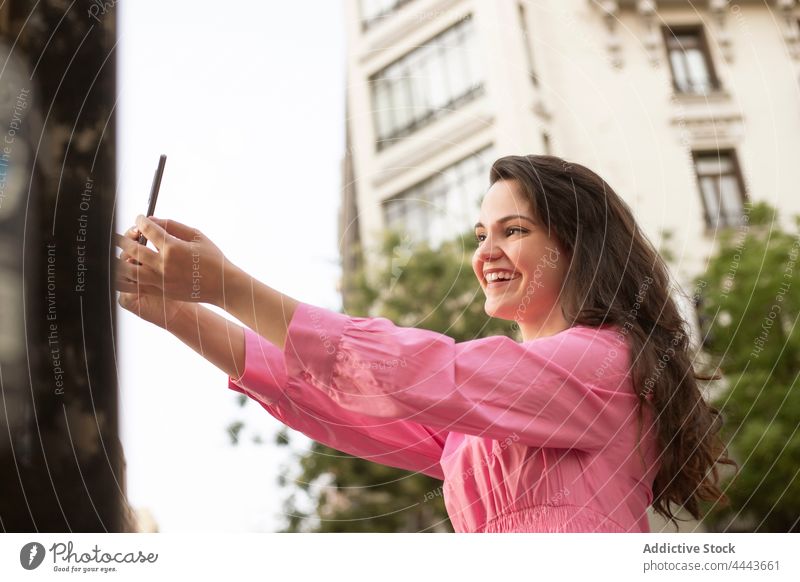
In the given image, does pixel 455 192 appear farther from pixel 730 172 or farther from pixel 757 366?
pixel 757 366

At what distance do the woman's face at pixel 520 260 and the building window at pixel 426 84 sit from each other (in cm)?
91

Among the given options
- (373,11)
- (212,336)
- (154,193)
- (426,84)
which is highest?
(426,84)

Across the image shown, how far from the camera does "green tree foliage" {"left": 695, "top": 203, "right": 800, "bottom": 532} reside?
2.71 m

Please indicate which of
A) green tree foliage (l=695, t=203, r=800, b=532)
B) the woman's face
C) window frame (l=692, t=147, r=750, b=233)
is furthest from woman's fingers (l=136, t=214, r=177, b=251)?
green tree foliage (l=695, t=203, r=800, b=532)

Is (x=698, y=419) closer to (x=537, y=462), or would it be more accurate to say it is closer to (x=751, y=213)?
(x=537, y=462)

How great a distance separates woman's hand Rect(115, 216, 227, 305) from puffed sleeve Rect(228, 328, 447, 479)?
0.13m

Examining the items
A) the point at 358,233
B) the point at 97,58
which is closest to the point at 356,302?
the point at 358,233

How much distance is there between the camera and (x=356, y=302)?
11.4ft

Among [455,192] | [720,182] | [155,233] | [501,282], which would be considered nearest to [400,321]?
[455,192]

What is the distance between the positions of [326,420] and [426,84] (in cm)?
154

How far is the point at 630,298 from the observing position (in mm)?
1034

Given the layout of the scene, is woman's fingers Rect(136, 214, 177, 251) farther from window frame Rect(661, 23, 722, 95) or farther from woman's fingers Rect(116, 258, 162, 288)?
window frame Rect(661, 23, 722, 95)

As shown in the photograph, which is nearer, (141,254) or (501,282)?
(141,254)

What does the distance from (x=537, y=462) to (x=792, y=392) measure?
220 centimetres
